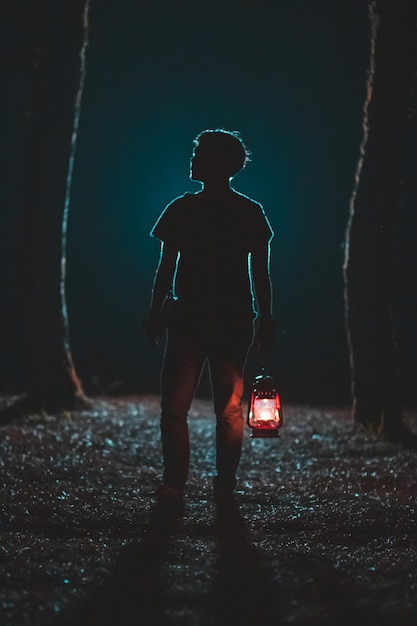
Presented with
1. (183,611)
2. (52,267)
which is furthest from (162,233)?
(52,267)

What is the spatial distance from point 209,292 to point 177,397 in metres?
0.66

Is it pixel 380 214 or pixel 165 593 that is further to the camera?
pixel 380 214

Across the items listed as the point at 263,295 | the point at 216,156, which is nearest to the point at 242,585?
the point at 263,295

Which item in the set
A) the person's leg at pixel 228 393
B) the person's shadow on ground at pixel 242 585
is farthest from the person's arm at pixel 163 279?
the person's shadow on ground at pixel 242 585

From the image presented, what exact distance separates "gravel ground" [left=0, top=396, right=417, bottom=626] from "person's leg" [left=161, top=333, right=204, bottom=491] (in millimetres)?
297

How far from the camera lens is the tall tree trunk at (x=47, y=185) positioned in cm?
981

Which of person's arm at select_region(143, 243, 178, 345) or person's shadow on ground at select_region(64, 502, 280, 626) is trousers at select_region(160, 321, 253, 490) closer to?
person's arm at select_region(143, 243, 178, 345)

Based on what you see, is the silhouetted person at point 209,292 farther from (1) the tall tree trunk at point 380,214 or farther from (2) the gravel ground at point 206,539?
(1) the tall tree trunk at point 380,214

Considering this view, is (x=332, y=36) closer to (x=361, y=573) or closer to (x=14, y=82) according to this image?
(x=14, y=82)

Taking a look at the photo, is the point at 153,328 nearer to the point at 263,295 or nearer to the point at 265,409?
the point at 263,295

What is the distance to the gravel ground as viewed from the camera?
126 inches

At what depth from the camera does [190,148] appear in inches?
663

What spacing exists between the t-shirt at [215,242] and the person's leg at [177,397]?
0.24m

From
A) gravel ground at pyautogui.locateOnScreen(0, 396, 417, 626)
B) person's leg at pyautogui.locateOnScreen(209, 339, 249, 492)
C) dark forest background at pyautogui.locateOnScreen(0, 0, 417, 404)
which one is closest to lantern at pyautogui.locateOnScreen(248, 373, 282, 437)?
person's leg at pyautogui.locateOnScreen(209, 339, 249, 492)
